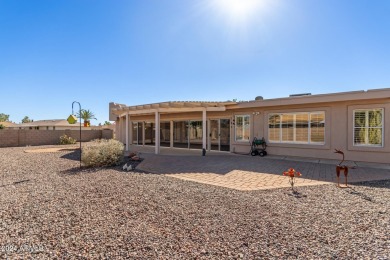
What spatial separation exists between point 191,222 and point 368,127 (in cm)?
1122

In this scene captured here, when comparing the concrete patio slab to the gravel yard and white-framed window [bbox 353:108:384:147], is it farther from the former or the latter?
white-framed window [bbox 353:108:384:147]

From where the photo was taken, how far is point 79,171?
9.51 meters

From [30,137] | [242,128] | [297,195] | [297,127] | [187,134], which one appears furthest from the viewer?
[30,137]

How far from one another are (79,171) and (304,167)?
9.97 metres

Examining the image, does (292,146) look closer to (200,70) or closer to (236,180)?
(236,180)

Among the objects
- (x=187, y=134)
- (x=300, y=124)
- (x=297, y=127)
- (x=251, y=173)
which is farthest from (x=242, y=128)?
(x=251, y=173)

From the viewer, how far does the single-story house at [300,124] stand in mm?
10789

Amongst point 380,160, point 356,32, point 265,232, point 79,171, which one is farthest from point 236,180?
point 356,32

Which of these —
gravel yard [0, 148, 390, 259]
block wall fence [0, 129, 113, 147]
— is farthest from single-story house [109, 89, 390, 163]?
block wall fence [0, 129, 113, 147]

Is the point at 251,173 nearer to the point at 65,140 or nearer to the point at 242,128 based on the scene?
the point at 242,128

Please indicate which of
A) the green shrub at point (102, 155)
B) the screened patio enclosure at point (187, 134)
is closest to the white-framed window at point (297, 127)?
the screened patio enclosure at point (187, 134)

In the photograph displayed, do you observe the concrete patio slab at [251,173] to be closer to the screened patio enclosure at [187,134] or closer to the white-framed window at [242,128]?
the white-framed window at [242,128]

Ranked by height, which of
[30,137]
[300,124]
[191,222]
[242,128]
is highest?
[300,124]

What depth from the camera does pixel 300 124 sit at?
1289 cm
